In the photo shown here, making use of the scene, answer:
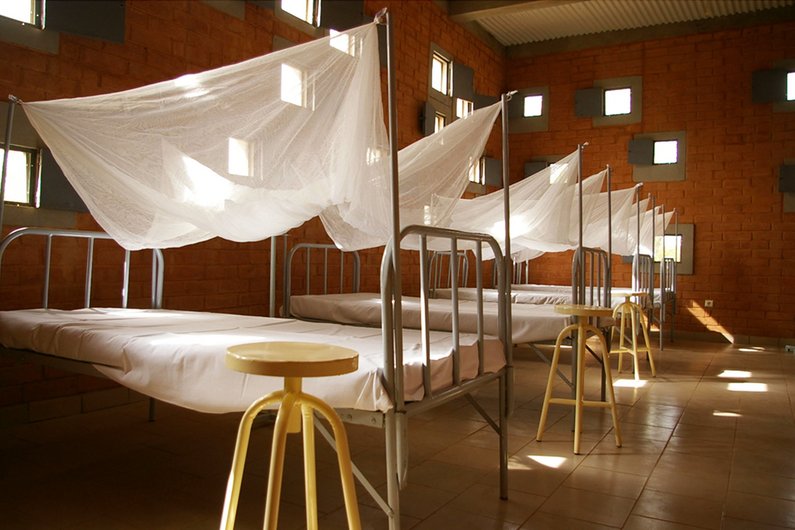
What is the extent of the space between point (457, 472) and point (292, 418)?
1.54 metres

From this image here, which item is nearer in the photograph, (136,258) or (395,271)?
(395,271)

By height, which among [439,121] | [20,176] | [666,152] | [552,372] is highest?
[439,121]

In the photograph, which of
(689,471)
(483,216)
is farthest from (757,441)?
(483,216)

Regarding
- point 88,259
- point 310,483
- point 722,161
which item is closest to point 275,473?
point 310,483

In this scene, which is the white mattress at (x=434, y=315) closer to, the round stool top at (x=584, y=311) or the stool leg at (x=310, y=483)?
the round stool top at (x=584, y=311)

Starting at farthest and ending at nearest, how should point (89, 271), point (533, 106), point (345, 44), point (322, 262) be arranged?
point (533, 106)
point (322, 262)
point (89, 271)
point (345, 44)

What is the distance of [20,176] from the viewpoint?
344cm

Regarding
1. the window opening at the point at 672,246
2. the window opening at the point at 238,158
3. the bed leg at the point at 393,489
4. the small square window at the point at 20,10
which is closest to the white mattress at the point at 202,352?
the bed leg at the point at 393,489

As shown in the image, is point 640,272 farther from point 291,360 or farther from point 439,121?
point 291,360

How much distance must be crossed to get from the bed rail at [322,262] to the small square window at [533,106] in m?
4.29

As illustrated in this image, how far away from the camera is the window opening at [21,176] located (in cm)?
339

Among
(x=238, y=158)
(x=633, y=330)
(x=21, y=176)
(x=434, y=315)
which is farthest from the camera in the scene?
(x=633, y=330)

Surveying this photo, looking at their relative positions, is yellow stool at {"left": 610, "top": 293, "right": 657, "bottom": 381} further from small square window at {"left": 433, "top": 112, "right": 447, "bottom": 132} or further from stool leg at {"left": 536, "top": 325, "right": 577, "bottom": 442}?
small square window at {"left": 433, "top": 112, "right": 447, "bottom": 132}

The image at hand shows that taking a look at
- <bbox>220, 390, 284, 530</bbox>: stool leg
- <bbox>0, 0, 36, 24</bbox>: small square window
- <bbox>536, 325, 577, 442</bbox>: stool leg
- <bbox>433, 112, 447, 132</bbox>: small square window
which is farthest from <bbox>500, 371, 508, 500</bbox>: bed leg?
<bbox>433, 112, 447, 132</bbox>: small square window
